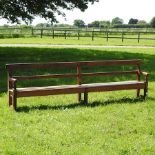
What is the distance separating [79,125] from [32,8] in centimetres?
1615

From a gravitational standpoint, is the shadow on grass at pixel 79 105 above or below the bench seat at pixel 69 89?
below

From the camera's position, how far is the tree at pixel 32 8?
76.7 feet

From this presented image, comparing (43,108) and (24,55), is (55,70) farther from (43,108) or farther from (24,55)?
(43,108)

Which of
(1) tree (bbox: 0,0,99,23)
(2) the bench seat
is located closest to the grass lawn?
(2) the bench seat

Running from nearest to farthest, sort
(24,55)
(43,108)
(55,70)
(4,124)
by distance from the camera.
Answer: (4,124) < (43,108) < (55,70) < (24,55)

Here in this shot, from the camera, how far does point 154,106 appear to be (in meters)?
10.4

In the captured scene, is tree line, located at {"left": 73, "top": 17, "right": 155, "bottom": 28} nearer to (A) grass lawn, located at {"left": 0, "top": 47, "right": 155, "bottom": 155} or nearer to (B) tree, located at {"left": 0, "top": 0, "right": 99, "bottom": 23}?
(B) tree, located at {"left": 0, "top": 0, "right": 99, "bottom": 23}

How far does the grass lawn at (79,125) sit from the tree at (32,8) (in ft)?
39.3

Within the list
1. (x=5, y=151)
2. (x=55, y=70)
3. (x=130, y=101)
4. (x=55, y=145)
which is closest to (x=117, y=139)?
(x=55, y=145)

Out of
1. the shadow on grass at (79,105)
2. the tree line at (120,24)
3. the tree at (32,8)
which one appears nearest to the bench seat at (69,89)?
the shadow on grass at (79,105)

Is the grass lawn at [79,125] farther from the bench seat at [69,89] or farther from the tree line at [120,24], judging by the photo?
the tree line at [120,24]

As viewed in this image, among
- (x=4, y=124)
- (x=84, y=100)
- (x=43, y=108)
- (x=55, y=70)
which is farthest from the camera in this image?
(x=55, y=70)

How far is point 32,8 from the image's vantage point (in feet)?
77.9

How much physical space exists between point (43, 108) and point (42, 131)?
1896 mm
